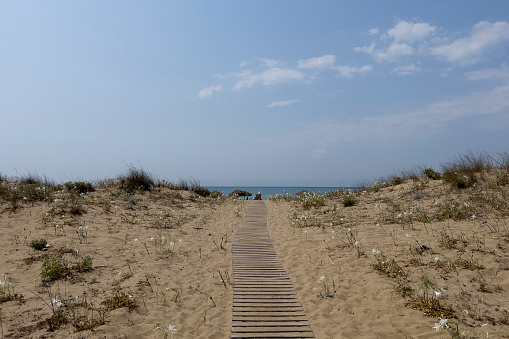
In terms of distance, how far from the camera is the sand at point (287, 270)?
4.55m

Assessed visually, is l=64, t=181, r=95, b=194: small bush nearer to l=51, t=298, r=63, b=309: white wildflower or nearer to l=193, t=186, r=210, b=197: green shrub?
l=193, t=186, r=210, b=197: green shrub

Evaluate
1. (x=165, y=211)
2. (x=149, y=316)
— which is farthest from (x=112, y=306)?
(x=165, y=211)

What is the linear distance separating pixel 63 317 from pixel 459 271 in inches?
268

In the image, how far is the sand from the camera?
179 inches

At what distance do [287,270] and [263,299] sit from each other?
165cm

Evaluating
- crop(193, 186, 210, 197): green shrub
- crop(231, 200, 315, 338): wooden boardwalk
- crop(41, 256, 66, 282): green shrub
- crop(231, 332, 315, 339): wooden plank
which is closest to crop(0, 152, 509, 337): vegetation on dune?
crop(41, 256, 66, 282): green shrub

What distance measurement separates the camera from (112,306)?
502 cm

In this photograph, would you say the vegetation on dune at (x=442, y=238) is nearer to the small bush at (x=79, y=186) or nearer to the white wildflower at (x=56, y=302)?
the white wildflower at (x=56, y=302)

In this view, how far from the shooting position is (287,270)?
23.2ft

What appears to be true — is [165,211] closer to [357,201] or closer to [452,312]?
[357,201]

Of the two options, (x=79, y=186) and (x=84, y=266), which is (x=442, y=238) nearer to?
(x=84, y=266)

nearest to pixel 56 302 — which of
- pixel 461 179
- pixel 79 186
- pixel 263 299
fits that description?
pixel 263 299

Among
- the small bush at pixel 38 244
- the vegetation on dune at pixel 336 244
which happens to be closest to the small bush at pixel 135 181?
the vegetation on dune at pixel 336 244

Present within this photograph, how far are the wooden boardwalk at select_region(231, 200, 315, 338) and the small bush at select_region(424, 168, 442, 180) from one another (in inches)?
422
